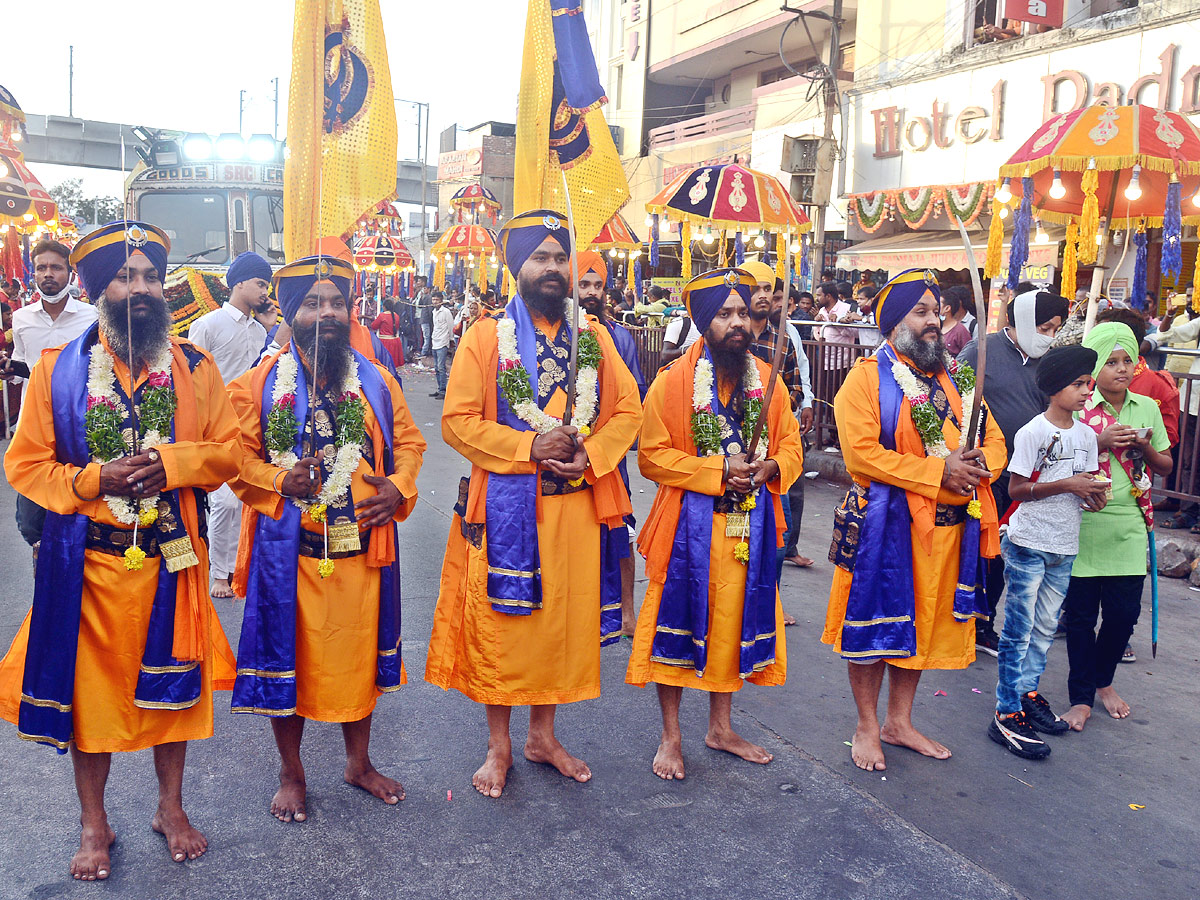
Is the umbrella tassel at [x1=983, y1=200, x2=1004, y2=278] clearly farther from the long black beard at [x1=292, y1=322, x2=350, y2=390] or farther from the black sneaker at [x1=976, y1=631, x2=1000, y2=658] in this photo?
the long black beard at [x1=292, y1=322, x2=350, y2=390]

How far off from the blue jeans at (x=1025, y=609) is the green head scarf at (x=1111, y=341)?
0.98 meters

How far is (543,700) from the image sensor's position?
3.59m

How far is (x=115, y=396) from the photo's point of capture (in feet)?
9.99

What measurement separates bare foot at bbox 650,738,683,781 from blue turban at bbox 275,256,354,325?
208 cm

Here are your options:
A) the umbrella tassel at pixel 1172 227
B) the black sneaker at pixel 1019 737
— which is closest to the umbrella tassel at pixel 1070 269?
the umbrella tassel at pixel 1172 227

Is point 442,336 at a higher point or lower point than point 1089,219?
lower

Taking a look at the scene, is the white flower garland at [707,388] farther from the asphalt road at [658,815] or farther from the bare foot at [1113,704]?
the bare foot at [1113,704]

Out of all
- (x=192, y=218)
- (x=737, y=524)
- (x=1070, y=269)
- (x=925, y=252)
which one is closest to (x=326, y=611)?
(x=737, y=524)

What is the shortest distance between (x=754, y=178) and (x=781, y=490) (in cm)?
589

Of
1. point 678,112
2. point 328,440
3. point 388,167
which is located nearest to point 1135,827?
point 328,440

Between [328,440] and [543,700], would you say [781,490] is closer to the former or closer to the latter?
[543,700]

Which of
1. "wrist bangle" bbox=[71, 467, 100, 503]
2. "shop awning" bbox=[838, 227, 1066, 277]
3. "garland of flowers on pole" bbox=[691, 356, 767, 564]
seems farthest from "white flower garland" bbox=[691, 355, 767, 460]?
"shop awning" bbox=[838, 227, 1066, 277]

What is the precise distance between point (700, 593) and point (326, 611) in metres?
1.36

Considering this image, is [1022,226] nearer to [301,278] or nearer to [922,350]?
[922,350]
